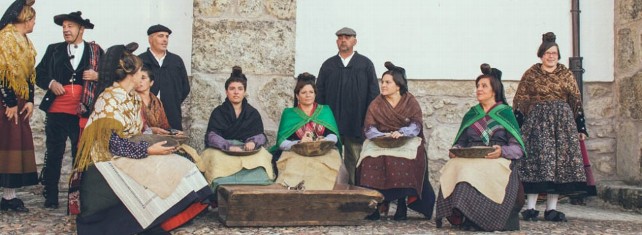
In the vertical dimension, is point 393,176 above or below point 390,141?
below

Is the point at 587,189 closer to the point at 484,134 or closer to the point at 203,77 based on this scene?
the point at 484,134

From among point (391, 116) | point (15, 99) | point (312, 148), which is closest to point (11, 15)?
point (15, 99)

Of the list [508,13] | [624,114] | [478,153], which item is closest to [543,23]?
[508,13]

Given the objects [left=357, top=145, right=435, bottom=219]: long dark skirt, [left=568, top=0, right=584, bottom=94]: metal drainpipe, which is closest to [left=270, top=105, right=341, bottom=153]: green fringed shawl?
[left=357, top=145, right=435, bottom=219]: long dark skirt

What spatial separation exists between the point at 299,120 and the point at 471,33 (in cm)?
217

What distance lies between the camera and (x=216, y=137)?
659 centimetres

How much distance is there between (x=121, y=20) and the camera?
7793 millimetres

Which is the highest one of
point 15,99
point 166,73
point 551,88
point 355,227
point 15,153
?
point 166,73

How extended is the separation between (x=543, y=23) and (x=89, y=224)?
4.77 m

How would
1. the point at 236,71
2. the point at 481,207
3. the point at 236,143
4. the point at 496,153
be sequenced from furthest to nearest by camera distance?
the point at 236,71, the point at 236,143, the point at 496,153, the point at 481,207

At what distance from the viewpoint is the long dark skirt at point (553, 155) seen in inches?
254

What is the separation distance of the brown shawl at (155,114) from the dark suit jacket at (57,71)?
607 millimetres

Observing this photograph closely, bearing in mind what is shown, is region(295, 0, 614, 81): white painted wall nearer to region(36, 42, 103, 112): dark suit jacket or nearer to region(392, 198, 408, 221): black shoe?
region(392, 198, 408, 221): black shoe

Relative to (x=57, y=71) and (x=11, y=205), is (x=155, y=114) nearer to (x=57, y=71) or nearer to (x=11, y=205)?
(x=57, y=71)
